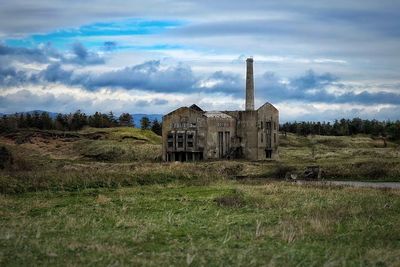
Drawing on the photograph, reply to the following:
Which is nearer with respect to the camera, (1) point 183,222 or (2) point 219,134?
(1) point 183,222

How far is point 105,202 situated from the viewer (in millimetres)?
28984

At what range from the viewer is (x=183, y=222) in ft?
72.9

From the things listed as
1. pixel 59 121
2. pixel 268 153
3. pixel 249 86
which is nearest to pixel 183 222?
pixel 268 153

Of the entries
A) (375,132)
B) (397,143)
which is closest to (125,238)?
(397,143)

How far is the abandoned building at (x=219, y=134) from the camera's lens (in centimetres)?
6650

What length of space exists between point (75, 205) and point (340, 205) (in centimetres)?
1234

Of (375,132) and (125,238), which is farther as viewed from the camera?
(375,132)

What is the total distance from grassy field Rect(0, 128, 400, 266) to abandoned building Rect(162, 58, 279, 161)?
61.1 feet

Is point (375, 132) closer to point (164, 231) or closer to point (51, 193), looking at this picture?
point (51, 193)

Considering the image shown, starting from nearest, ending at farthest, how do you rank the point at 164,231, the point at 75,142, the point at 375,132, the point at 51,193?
the point at 164,231
the point at 51,193
the point at 75,142
the point at 375,132

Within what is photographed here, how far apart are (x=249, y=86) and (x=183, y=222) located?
2193 inches

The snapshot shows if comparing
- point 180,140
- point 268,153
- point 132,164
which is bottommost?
point 132,164

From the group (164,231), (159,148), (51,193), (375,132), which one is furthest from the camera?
(375,132)

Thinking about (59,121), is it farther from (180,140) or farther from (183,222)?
(183,222)
